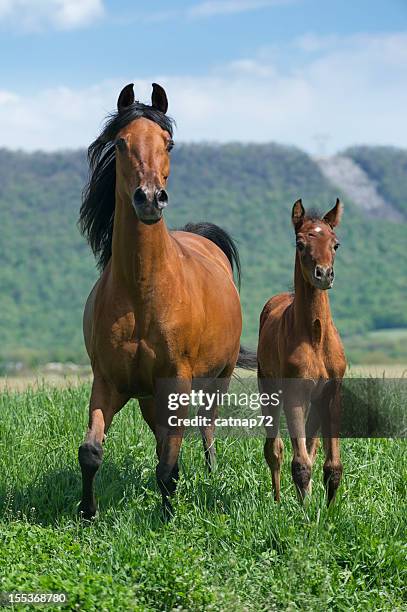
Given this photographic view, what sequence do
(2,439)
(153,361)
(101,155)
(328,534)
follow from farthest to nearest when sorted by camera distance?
1. (2,439)
2. (101,155)
3. (153,361)
4. (328,534)

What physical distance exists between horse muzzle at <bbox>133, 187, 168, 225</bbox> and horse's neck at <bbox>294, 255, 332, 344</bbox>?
3.87ft

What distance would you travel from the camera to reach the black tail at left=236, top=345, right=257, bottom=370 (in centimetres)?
916

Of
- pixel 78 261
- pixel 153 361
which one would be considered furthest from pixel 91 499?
pixel 78 261

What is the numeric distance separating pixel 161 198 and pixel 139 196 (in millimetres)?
123

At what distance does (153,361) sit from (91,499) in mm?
958

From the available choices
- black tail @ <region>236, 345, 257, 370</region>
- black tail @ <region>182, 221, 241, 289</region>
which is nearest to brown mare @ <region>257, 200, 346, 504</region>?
black tail @ <region>236, 345, 257, 370</region>

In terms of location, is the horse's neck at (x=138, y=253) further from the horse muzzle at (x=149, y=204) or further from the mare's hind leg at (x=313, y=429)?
the mare's hind leg at (x=313, y=429)

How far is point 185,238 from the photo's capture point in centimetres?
821

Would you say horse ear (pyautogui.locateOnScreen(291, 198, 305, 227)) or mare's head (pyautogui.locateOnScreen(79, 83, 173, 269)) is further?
horse ear (pyautogui.locateOnScreen(291, 198, 305, 227))

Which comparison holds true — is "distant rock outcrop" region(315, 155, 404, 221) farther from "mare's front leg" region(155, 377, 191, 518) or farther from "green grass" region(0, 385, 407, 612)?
"mare's front leg" region(155, 377, 191, 518)

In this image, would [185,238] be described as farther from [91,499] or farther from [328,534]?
[328,534]

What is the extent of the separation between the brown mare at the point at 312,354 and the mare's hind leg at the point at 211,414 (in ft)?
4.10

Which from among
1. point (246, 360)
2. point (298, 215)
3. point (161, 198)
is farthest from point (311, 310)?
point (246, 360)

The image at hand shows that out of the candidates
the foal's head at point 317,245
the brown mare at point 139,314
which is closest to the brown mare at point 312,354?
the foal's head at point 317,245
